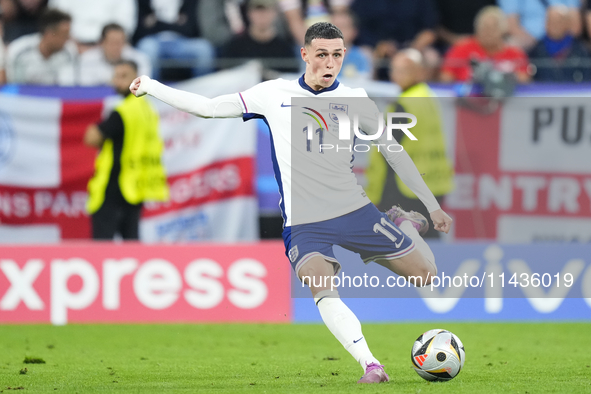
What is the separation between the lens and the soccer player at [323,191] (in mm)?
5234

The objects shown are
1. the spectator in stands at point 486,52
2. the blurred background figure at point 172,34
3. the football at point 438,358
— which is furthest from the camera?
the blurred background figure at point 172,34

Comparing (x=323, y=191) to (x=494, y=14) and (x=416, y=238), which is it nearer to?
(x=416, y=238)

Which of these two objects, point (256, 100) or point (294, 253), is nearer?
point (294, 253)

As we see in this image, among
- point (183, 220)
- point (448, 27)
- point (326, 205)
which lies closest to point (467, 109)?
point (448, 27)

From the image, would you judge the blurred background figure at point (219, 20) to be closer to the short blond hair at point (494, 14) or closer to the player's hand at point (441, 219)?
the short blond hair at point (494, 14)

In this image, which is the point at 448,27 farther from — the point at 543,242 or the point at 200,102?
the point at 200,102

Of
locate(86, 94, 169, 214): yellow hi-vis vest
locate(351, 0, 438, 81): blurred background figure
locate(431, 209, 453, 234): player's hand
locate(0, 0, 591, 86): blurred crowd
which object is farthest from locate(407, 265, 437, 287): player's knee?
locate(351, 0, 438, 81): blurred background figure

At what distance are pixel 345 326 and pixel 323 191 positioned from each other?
2.67ft

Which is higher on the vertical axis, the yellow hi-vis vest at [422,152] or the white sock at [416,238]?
the yellow hi-vis vest at [422,152]

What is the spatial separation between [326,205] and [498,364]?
1896 mm

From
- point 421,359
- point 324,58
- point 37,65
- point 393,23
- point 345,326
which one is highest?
point 393,23

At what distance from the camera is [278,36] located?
11438 millimetres

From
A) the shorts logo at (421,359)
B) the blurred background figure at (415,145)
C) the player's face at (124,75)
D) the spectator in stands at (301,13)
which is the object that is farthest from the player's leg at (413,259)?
the spectator in stands at (301,13)

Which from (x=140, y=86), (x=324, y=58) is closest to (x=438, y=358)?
(x=324, y=58)
